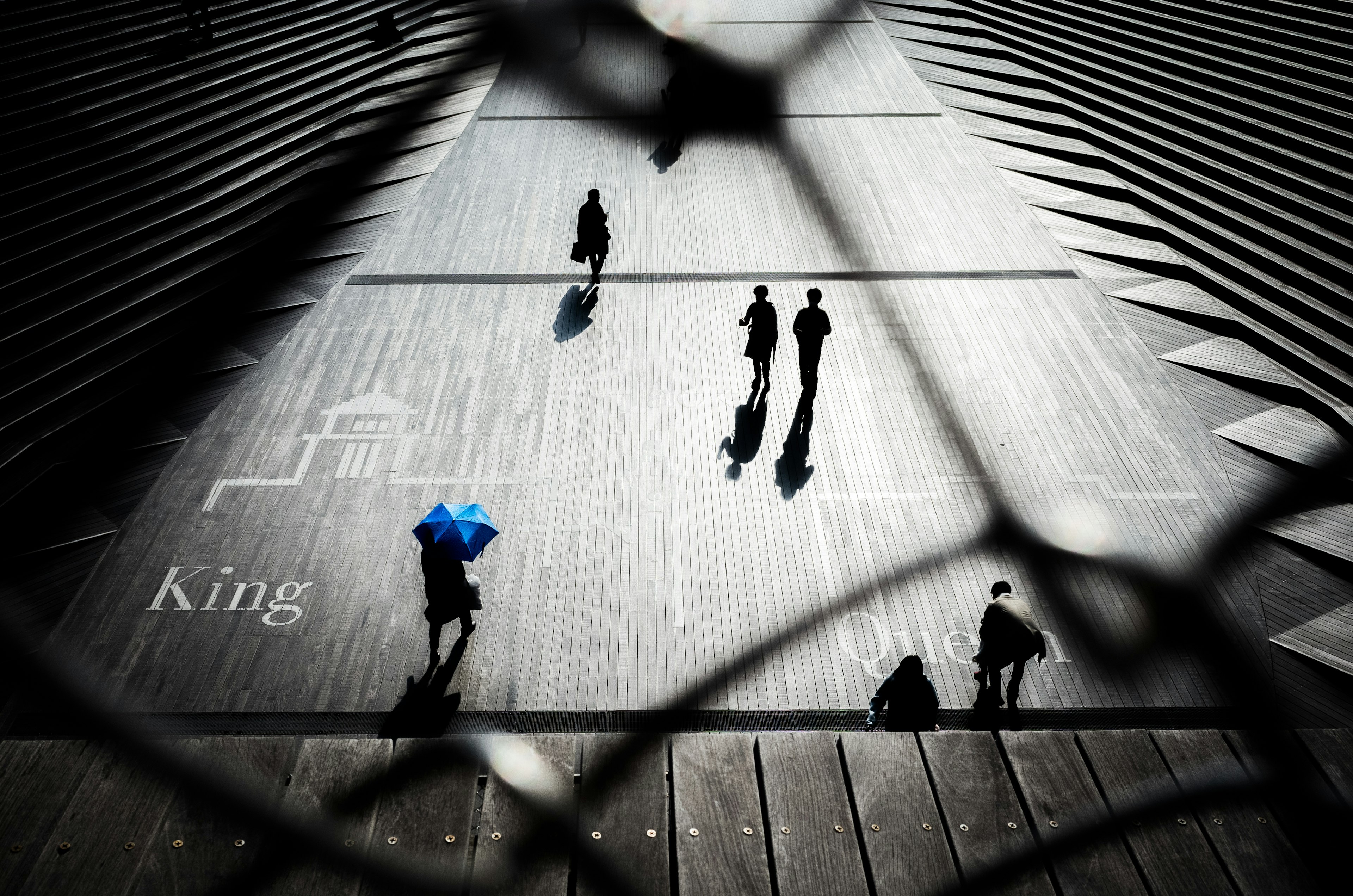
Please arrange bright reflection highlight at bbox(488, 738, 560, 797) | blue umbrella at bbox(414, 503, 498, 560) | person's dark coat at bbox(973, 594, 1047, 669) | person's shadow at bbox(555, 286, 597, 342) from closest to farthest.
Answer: bright reflection highlight at bbox(488, 738, 560, 797), person's dark coat at bbox(973, 594, 1047, 669), blue umbrella at bbox(414, 503, 498, 560), person's shadow at bbox(555, 286, 597, 342)

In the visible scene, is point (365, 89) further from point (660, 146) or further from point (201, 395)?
point (201, 395)

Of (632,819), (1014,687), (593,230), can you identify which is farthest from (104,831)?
(593,230)

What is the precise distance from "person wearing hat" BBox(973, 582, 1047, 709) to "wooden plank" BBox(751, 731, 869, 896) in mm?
2247

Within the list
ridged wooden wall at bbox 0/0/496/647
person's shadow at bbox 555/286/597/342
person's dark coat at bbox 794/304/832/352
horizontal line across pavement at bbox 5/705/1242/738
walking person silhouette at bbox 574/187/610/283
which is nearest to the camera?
horizontal line across pavement at bbox 5/705/1242/738

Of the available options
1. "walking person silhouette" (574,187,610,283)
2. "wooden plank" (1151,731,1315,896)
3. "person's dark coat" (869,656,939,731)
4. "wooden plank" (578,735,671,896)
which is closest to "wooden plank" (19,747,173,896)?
"wooden plank" (578,735,671,896)

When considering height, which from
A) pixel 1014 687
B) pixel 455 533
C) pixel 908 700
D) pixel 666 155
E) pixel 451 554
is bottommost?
pixel 1014 687

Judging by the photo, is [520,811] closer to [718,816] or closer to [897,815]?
[718,816]

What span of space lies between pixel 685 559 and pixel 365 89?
489 inches

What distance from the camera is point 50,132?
10914 mm

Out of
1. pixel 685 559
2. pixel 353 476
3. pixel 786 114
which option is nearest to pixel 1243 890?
pixel 685 559

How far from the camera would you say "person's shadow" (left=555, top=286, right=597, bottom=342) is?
34.3 feet

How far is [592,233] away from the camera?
1085cm

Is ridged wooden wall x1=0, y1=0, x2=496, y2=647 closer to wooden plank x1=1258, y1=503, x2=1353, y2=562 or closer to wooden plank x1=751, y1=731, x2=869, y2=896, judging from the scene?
wooden plank x1=751, y1=731, x2=869, y2=896

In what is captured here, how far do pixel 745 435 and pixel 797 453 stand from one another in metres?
0.58
